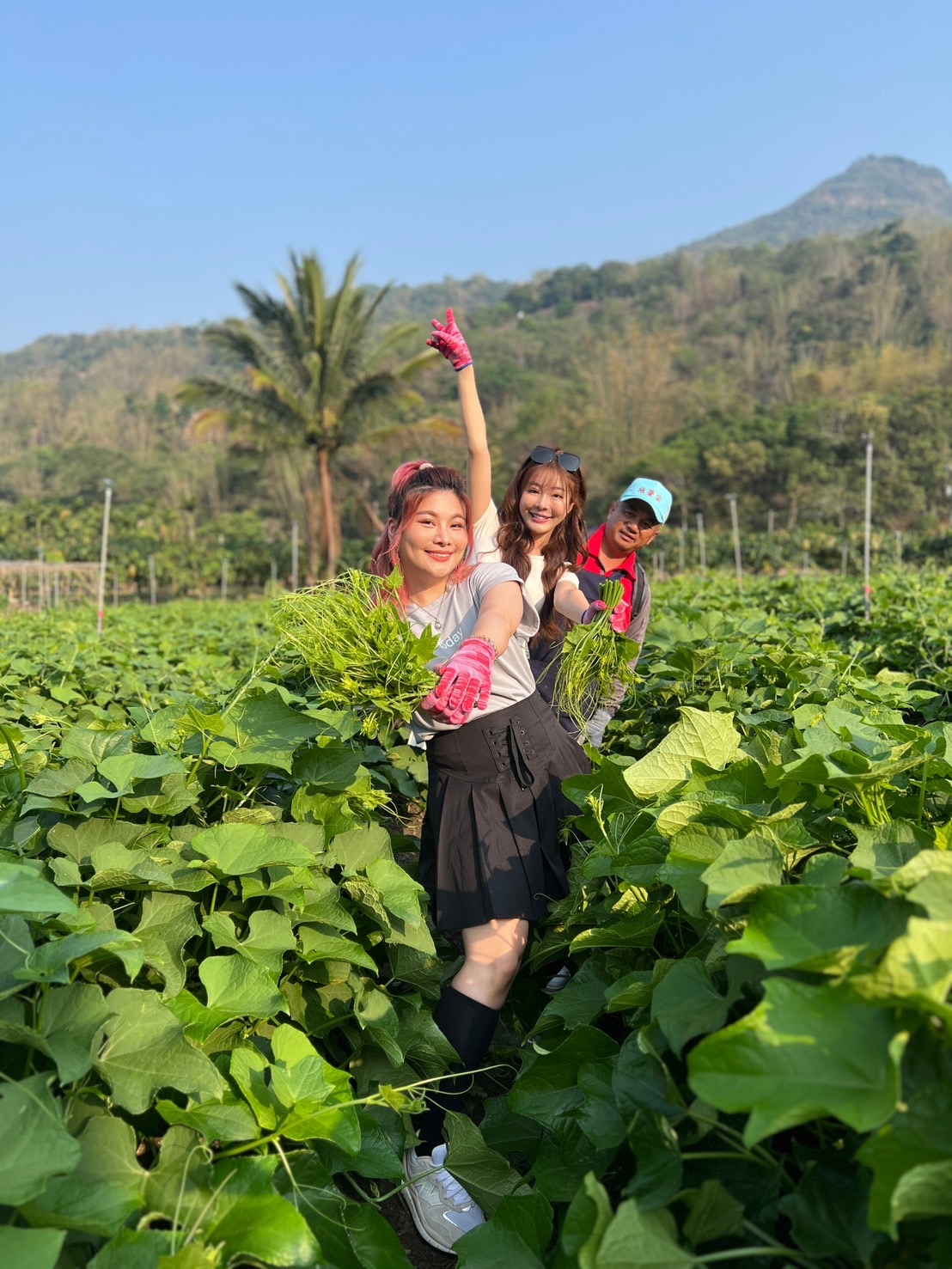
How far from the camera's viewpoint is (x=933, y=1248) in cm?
86

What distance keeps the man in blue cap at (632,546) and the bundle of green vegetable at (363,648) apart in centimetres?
139

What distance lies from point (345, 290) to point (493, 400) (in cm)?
4400

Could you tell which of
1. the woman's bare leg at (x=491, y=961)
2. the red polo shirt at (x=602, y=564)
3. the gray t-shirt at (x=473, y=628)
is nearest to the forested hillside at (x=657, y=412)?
the red polo shirt at (x=602, y=564)

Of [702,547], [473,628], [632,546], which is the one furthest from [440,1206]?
[702,547]

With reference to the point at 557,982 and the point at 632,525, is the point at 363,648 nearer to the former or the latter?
the point at 557,982

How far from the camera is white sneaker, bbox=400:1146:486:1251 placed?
5.96ft

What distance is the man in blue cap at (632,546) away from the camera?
134 inches

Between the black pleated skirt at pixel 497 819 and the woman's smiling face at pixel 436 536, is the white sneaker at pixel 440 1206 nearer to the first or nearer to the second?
the black pleated skirt at pixel 497 819

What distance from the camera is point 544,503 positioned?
2.98 metres

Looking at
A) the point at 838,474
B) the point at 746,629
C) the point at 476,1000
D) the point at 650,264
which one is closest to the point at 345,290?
the point at 746,629

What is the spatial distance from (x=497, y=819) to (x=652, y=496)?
162 centimetres

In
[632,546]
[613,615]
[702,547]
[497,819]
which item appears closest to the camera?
[497,819]

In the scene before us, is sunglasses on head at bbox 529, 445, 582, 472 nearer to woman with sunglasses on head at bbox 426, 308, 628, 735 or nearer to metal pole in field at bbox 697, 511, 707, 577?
woman with sunglasses on head at bbox 426, 308, 628, 735

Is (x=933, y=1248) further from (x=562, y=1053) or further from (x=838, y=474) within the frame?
(x=838, y=474)
